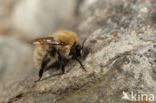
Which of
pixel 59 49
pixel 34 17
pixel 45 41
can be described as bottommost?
pixel 59 49

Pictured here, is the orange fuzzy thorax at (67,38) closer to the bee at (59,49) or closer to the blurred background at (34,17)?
the bee at (59,49)

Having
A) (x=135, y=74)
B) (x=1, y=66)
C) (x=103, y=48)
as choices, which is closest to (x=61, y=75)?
(x=103, y=48)

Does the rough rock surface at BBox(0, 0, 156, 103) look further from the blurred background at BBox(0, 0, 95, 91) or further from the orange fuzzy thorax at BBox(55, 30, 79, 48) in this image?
the blurred background at BBox(0, 0, 95, 91)

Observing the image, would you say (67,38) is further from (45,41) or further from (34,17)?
(34,17)

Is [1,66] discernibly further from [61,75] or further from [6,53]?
[61,75]

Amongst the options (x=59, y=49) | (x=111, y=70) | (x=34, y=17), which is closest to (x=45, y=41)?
(x=59, y=49)
